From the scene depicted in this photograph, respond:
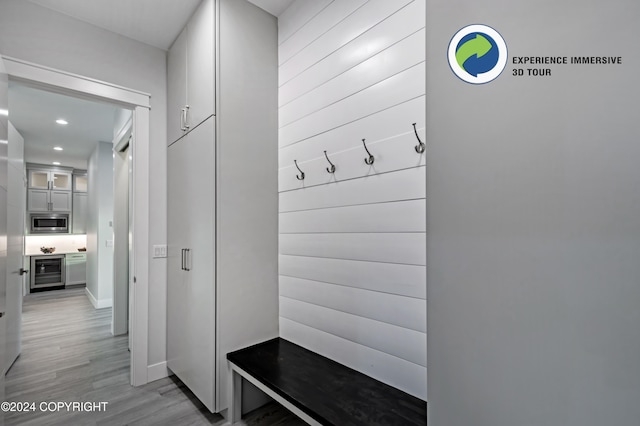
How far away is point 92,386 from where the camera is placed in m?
2.42

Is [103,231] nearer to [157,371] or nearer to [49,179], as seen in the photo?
[49,179]

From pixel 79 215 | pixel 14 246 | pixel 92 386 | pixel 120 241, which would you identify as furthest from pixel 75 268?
pixel 92 386

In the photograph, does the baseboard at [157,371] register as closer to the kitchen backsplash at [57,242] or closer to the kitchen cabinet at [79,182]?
the kitchen backsplash at [57,242]

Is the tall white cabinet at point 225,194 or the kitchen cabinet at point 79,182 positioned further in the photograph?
the kitchen cabinet at point 79,182

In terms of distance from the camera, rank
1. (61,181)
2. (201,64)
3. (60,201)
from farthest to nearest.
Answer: (61,181)
(60,201)
(201,64)

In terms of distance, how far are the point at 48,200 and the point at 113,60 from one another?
6.02 meters

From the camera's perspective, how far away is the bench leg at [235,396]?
6.14 feet

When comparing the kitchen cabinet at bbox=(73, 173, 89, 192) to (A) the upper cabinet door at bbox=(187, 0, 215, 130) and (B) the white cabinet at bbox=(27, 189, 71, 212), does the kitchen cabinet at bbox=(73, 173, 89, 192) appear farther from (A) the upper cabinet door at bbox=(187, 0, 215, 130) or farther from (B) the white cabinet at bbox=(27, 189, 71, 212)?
(A) the upper cabinet door at bbox=(187, 0, 215, 130)

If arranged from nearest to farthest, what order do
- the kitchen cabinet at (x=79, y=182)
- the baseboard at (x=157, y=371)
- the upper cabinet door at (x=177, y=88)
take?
the upper cabinet door at (x=177, y=88), the baseboard at (x=157, y=371), the kitchen cabinet at (x=79, y=182)

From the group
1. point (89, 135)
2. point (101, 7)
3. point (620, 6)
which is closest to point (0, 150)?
point (101, 7)

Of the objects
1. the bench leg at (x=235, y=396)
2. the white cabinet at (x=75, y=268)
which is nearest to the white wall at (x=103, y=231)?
the white cabinet at (x=75, y=268)

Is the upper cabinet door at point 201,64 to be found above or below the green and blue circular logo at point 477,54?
above

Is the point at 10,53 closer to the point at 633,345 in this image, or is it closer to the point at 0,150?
the point at 0,150

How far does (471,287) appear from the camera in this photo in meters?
0.73
